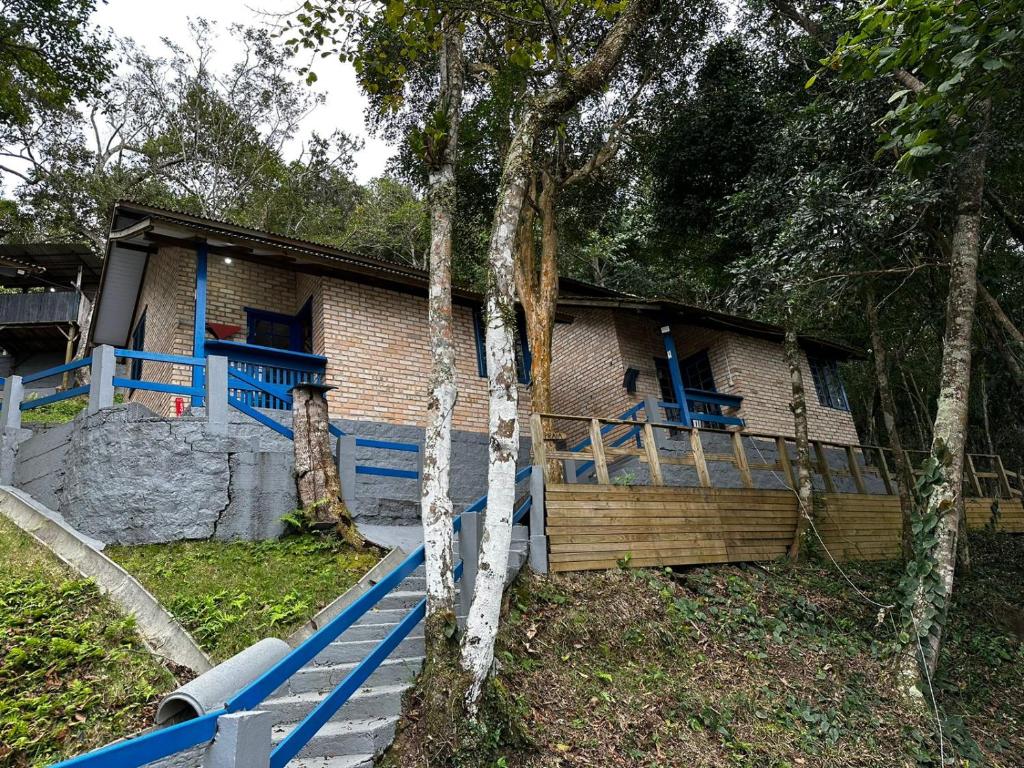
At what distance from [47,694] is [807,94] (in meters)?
14.3

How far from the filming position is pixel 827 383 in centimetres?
1853

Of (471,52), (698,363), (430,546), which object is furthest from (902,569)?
(471,52)

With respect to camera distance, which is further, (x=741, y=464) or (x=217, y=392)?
(x=741, y=464)

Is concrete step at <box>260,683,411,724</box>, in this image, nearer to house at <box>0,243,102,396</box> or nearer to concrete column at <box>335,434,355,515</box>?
concrete column at <box>335,434,355,515</box>

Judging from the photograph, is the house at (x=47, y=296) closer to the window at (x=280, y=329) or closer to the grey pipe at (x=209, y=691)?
the window at (x=280, y=329)

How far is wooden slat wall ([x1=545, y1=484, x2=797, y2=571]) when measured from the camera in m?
7.52

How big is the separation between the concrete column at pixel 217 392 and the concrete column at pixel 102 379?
1.06 meters

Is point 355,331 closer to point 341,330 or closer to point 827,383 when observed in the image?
point 341,330

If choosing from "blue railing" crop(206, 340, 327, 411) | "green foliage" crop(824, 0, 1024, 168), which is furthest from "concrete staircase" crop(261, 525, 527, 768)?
"green foliage" crop(824, 0, 1024, 168)

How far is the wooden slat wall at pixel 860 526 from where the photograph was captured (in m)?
10.7

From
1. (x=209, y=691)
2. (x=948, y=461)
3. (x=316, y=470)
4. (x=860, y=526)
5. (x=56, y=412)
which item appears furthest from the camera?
(x=56, y=412)

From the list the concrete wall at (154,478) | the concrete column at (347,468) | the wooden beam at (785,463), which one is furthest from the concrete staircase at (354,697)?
the wooden beam at (785,463)

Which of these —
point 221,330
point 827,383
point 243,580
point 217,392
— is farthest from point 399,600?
point 827,383

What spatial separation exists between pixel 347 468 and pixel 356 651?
3.42 m
